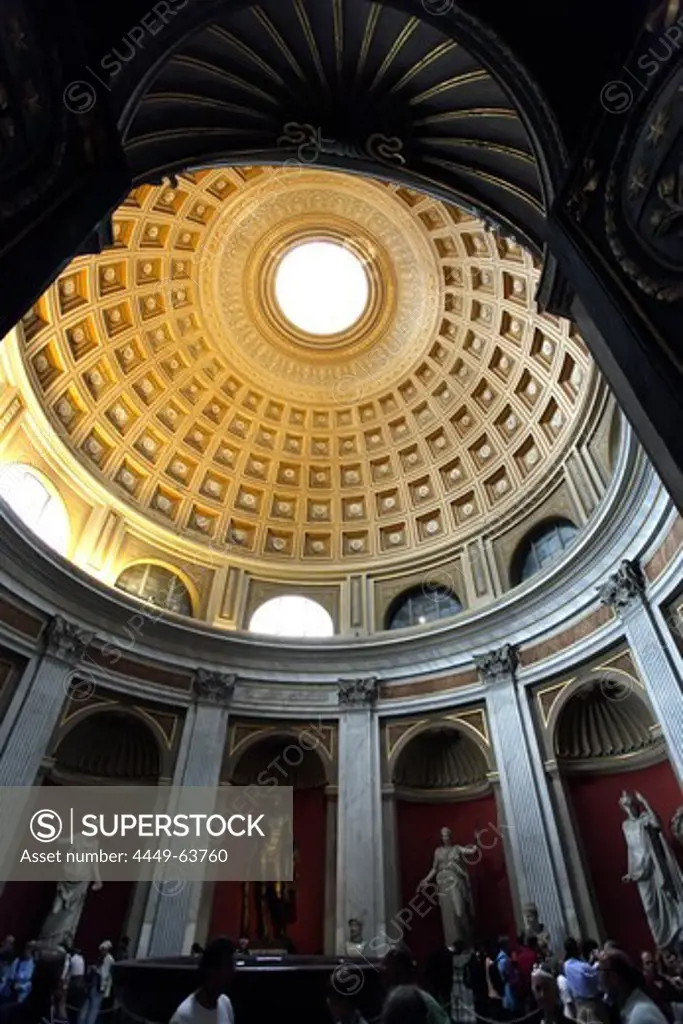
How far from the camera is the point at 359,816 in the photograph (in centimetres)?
1241

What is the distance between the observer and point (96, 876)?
10852 millimetres

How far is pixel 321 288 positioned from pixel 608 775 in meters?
16.5

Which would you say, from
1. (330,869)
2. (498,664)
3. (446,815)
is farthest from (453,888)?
(498,664)

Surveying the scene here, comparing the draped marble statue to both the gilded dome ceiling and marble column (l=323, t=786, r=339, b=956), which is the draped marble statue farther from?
the gilded dome ceiling

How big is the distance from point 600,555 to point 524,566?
3.19 meters

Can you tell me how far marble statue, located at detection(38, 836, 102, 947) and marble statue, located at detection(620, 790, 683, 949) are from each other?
989 cm

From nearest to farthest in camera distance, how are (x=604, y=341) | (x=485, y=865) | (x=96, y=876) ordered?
(x=604, y=341) → (x=96, y=876) → (x=485, y=865)

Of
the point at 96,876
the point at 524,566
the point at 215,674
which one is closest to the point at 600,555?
the point at 524,566

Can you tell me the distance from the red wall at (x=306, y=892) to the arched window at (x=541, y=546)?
774cm

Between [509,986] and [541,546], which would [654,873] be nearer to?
[509,986]

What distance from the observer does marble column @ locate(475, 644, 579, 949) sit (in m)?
9.99

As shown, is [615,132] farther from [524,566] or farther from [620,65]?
[524,566]
